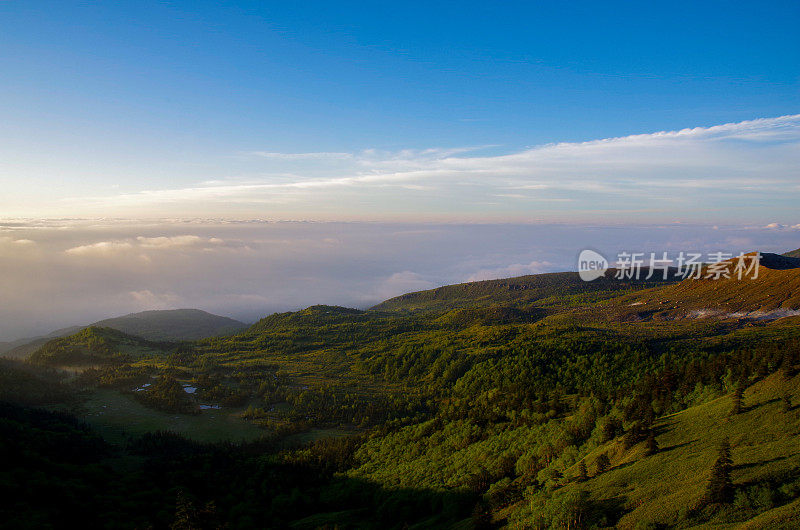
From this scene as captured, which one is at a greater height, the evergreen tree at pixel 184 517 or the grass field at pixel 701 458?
the grass field at pixel 701 458

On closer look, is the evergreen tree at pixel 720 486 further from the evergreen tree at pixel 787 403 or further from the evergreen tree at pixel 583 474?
the evergreen tree at pixel 787 403

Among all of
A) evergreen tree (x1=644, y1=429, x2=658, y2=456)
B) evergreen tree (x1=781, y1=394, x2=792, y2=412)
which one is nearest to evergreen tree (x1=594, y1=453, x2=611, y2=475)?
evergreen tree (x1=644, y1=429, x2=658, y2=456)

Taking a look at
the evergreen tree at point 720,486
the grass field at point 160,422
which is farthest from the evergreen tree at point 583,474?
the grass field at point 160,422

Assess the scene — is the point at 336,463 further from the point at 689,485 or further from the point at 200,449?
the point at 689,485

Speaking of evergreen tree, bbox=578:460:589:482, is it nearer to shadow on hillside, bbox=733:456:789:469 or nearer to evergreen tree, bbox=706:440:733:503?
shadow on hillside, bbox=733:456:789:469

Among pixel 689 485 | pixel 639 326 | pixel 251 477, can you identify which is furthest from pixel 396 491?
pixel 639 326

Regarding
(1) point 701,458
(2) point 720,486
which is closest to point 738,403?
(1) point 701,458

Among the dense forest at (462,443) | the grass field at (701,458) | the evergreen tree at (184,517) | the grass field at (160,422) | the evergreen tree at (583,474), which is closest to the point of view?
the grass field at (701,458)

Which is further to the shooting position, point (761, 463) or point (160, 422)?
point (160, 422)

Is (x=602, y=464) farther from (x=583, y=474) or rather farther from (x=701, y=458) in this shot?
(x=701, y=458)
